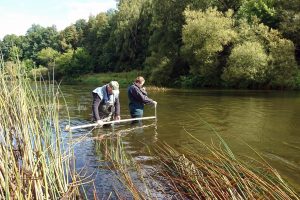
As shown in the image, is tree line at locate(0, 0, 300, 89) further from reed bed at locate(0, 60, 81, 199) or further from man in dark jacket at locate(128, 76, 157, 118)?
reed bed at locate(0, 60, 81, 199)

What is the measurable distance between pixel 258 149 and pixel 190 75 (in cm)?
3724

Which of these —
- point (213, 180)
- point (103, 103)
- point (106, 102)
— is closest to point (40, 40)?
point (103, 103)

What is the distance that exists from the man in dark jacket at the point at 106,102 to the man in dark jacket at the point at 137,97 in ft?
2.92

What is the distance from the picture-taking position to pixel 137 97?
12727 mm

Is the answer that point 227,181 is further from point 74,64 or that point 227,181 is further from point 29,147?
point 74,64

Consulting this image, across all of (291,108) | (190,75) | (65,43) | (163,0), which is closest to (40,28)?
(65,43)

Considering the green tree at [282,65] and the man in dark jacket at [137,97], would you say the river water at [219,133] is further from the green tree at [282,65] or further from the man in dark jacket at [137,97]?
Answer: the green tree at [282,65]

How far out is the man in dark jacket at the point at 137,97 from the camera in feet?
41.2

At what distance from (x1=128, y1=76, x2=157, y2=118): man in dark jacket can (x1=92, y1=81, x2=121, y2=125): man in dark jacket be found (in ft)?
2.92

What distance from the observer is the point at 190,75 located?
153 feet

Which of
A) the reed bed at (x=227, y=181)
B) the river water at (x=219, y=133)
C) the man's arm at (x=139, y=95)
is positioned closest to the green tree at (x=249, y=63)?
the river water at (x=219, y=133)

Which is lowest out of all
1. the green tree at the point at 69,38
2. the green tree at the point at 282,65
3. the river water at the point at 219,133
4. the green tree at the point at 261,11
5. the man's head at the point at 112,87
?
the river water at the point at 219,133

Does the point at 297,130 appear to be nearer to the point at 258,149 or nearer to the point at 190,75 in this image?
the point at 258,149

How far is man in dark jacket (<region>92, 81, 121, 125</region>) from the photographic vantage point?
37.0ft
